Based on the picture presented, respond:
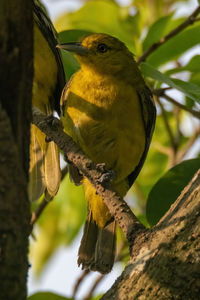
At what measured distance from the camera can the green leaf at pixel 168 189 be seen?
3.29 m

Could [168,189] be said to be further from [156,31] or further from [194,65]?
[156,31]

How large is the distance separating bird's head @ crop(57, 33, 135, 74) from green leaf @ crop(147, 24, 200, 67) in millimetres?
566

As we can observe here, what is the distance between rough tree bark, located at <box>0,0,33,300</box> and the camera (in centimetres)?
189

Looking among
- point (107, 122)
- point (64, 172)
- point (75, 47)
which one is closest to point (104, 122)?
point (107, 122)

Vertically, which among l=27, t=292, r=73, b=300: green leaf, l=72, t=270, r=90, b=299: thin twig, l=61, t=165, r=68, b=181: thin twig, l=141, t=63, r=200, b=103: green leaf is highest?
l=141, t=63, r=200, b=103: green leaf

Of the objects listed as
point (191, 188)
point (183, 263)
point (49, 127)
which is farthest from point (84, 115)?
point (183, 263)

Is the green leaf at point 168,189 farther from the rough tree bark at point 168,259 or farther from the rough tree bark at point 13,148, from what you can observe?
the rough tree bark at point 13,148

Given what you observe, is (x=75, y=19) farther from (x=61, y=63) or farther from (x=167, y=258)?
(x=167, y=258)

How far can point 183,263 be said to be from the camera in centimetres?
250

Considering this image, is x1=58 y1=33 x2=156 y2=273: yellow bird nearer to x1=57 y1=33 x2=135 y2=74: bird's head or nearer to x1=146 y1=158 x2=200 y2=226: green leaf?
x1=57 y1=33 x2=135 y2=74: bird's head

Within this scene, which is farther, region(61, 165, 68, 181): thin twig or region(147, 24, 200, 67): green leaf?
region(61, 165, 68, 181): thin twig

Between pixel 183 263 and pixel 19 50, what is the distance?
1182mm

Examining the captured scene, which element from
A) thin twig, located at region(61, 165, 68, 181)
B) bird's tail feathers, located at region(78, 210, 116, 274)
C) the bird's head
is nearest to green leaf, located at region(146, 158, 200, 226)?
bird's tail feathers, located at region(78, 210, 116, 274)

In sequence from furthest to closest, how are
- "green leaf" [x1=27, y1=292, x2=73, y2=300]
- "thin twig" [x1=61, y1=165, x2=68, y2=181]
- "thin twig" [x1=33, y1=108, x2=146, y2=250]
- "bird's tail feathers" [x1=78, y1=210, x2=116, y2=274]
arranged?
"thin twig" [x1=61, y1=165, x2=68, y2=181] → "bird's tail feathers" [x1=78, y1=210, x2=116, y2=274] → "green leaf" [x1=27, y1=292, x2=73, y2=300] → "thin twig" [x1=33, y1=108, x2=146, y2=250]
